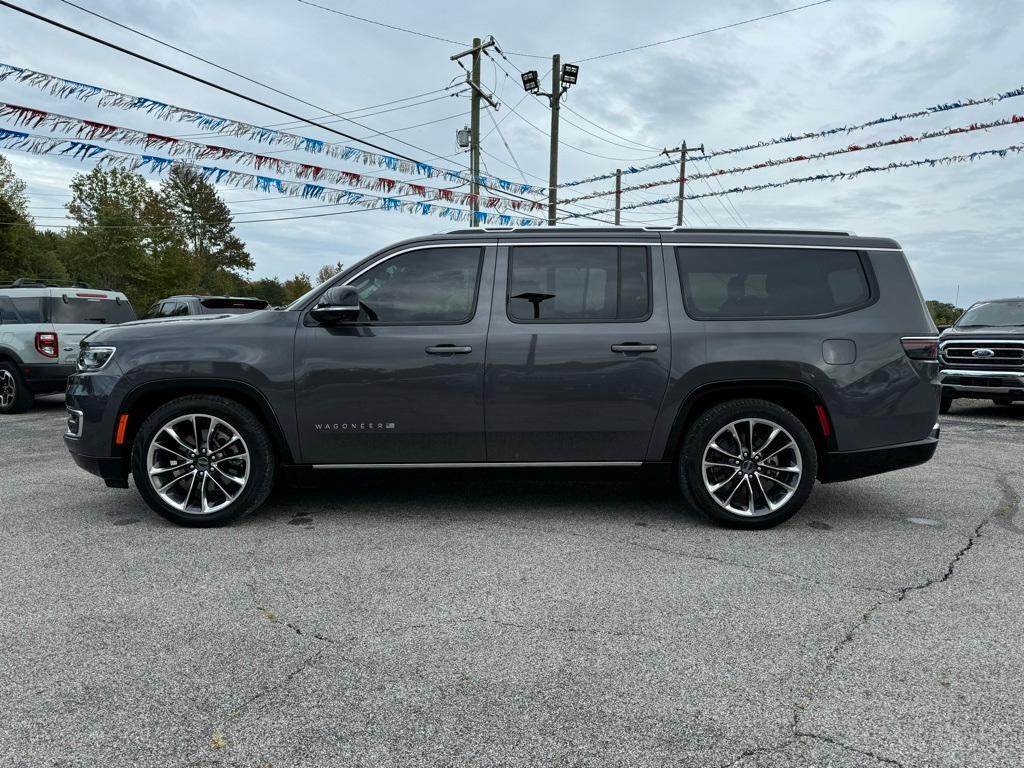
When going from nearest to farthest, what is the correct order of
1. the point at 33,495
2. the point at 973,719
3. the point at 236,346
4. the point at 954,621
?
the point at 973,719 < the point at 954,621 < the point at 236,346 < the point at 33,495

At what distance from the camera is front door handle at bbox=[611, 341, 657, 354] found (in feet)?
14.8

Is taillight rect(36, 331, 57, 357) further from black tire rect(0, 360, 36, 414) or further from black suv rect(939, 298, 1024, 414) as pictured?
black suv rect(939, 298, 1024, 414)

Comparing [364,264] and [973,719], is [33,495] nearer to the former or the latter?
[364,264]

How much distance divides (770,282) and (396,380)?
253 centimetres

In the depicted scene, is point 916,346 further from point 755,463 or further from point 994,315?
point 994,315

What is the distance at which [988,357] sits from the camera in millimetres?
10367

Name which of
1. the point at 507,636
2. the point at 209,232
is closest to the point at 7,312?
the point at 507,636

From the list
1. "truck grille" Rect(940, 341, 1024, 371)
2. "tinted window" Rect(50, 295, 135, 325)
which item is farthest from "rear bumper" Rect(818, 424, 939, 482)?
"tinted window" Rect(50, 295, 135, 325)

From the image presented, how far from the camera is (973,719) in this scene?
7.77 feet

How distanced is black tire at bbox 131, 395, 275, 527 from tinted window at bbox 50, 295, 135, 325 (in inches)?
285

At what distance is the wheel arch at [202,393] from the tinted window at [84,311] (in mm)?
7065

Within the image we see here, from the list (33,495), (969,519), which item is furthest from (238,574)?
(969,519)

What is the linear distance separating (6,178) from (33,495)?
68595mm

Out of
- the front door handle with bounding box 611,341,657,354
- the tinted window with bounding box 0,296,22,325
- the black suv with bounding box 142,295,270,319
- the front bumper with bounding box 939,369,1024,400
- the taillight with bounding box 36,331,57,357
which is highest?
the black suv with bounding box 142,295,270,319
